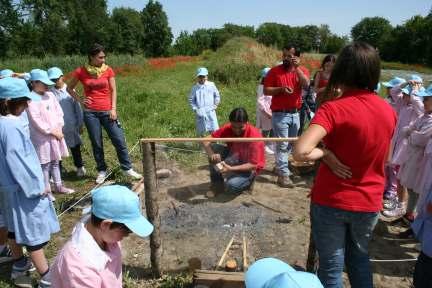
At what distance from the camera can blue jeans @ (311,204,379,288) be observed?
7.11 ft

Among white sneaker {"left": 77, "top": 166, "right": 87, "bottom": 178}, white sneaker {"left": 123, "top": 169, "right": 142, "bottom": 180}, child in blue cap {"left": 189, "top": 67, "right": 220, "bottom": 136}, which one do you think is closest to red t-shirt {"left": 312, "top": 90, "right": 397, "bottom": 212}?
white sneaker {"left": 123, "top": 169, "right": 142, "bottom": 180}

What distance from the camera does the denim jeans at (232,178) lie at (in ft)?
11.2

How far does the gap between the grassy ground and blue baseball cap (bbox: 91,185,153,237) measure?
1701mm

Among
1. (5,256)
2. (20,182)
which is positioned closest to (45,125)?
(5,256)

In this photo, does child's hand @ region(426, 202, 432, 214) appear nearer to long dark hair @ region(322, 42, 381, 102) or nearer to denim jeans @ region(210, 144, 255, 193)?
long dark hair @ region(322, 42, 381, 102)

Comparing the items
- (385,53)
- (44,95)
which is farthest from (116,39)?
(44,95)

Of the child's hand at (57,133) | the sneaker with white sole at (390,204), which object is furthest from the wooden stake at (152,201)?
the sneaker with white sole at (390,204)

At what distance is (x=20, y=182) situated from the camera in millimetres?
2770

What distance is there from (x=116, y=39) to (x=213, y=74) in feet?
136

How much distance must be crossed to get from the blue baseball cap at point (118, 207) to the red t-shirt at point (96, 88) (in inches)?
153

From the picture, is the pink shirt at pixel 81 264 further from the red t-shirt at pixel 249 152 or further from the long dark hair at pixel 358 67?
the red t-shirt at pixel 249 152

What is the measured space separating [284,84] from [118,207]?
389 cm

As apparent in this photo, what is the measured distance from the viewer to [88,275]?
5.42 feet

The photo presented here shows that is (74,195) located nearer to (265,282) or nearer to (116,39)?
(265,282)
